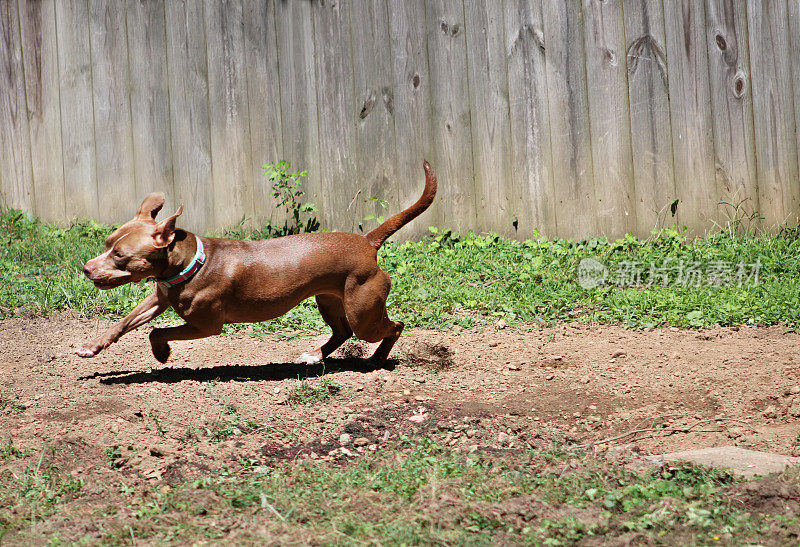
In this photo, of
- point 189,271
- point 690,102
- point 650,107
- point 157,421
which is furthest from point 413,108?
point 157,421

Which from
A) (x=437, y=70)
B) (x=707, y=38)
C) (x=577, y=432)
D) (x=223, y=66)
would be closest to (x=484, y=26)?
(x=437, y=70)

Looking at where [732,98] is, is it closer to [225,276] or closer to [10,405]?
[225,276]

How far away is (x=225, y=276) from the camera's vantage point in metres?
4.56

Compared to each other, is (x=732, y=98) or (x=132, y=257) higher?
(x=732, y=98)

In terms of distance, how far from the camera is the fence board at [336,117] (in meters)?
7.27

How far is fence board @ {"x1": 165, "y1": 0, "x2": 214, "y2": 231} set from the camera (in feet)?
24.8

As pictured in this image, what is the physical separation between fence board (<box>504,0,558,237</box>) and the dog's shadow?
2.53m

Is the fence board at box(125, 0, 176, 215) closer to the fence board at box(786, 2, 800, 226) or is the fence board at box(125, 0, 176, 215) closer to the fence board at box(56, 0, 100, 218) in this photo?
the fence board at box(56, 0, 100, 218)

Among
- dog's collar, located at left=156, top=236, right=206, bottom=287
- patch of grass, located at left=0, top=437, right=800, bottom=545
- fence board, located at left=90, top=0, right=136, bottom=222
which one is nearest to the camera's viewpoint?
patch of grass, located at left=0, top=437, right=800, bottom=545

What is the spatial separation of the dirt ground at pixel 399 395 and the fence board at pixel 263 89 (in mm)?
2351

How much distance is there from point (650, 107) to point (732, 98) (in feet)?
2.06

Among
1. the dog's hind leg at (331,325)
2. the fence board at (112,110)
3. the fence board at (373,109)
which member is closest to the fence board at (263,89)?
the fence board at (373,109)

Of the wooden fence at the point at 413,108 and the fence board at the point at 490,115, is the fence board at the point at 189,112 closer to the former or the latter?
the wooden fence at the point at 413,108

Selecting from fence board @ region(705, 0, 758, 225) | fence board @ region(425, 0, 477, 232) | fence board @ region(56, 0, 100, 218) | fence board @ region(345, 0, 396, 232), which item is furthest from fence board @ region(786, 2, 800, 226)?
fence board @ region(56, 0, 100, 218)
